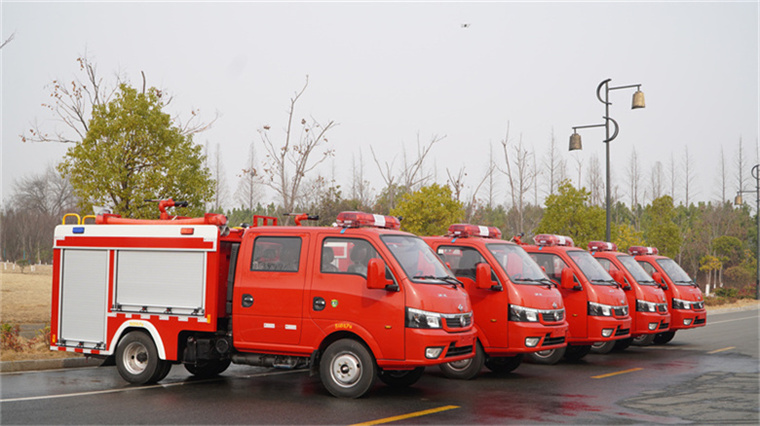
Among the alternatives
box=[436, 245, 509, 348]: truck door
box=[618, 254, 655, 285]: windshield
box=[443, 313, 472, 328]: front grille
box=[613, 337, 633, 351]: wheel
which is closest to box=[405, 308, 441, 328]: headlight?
box=[443, 313, 472, 328]: front grille

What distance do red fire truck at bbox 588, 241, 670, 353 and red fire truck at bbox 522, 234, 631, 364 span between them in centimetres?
134

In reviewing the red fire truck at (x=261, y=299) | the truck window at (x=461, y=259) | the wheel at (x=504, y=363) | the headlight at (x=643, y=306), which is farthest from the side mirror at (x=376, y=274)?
the headlight at (x=643, y=306)

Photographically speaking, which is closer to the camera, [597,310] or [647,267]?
[597,310]

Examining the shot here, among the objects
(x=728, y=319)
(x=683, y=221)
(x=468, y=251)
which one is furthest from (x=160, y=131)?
(x=683, y=221)

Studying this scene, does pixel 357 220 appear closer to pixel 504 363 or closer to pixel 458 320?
pixel 458 320

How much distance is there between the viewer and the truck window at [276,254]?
33.5 feet

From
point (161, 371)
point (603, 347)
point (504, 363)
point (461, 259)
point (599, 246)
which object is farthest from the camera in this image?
point (599, 246)

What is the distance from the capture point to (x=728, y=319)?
93.3 ft

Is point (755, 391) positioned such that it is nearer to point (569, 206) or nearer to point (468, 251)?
point (468, 251)

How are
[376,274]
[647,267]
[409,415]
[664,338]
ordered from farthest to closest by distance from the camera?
[664,338], [647,267], [376,274], [409,415]

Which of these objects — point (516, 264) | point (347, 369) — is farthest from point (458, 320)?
point (516, 264)

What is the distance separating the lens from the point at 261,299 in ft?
33.6

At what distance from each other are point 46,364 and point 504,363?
25.4 ft

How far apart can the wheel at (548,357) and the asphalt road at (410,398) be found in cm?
26
